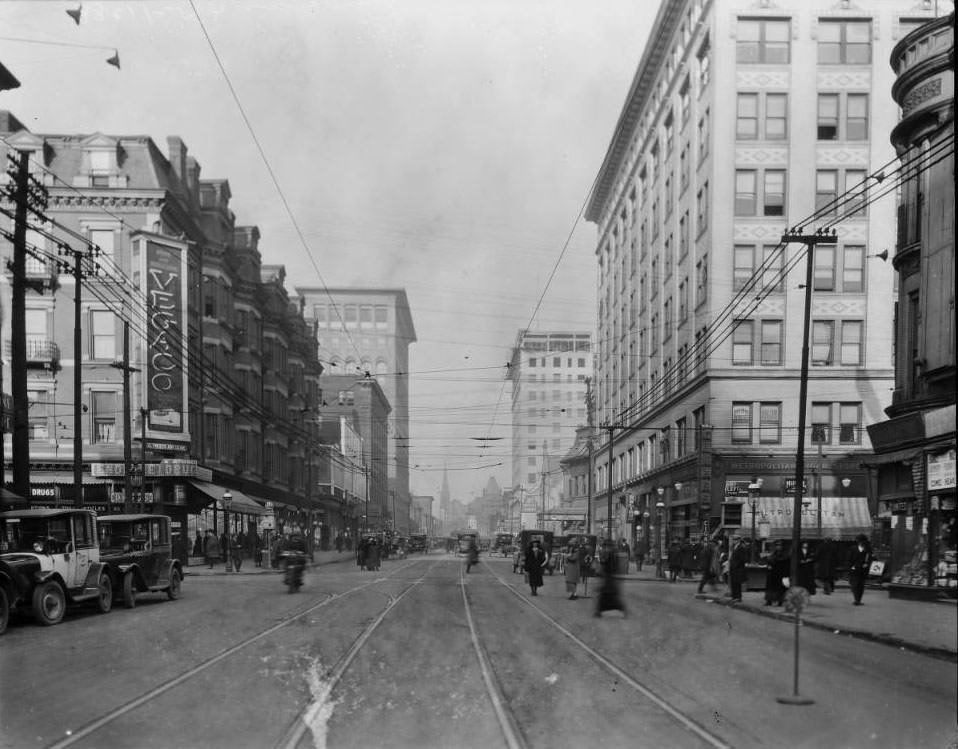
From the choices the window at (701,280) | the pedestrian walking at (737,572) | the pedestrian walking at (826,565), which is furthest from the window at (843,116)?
the pedestrian walking at (737,572)

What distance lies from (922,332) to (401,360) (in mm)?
16029

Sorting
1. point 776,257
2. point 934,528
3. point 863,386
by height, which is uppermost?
point 776,257

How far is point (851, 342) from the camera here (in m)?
32.4

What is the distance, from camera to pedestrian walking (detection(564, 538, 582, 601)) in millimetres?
24031

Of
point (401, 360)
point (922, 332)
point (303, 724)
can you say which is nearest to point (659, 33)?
point (401, 360)

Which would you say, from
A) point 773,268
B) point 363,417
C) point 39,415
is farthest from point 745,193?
point 363,417

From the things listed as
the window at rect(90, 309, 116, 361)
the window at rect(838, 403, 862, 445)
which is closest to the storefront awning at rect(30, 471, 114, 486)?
the window at rect(90, 309, 116, 361)

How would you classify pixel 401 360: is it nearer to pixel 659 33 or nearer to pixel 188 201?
pixel 188 201

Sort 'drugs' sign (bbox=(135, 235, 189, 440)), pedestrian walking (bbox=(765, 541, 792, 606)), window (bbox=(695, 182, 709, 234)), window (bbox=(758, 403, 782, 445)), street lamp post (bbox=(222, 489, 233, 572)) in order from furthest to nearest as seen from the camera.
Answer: window (bbox=(758, 403, 782, 445)) → street lamp post (bbox=(222, 489, 233, 572)) → window (bbox=(695, 182, 709, 234)) → 'drugs' sign (bbox=(135, 235, 189, 440)) → pedestrian walking (bbox=(765, 541, 792, 606))

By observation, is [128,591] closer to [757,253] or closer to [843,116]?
[757,253]

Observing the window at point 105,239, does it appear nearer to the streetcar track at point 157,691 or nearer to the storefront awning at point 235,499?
the storefront awning at point 235,499

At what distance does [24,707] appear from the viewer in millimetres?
9195

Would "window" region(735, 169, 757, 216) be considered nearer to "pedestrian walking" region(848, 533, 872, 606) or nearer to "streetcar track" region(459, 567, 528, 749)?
"pedestrian walking" region(848, 533, 872, 606)

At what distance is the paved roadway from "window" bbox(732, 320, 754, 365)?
19.4 metres
